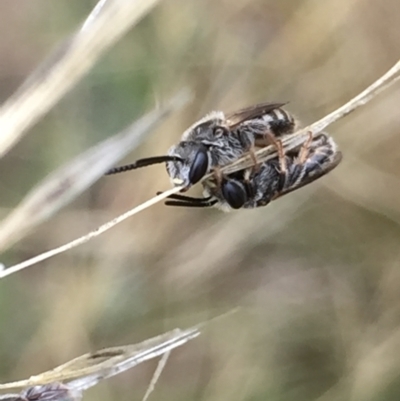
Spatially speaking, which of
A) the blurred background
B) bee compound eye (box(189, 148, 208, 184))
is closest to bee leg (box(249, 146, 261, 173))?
bee compound eye (box(189, 148, 208, 184))

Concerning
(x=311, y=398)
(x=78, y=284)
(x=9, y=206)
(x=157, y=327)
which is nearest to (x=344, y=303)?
(x=311, y=398)

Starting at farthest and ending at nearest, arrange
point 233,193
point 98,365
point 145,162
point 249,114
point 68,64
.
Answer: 1. point 249,114
2. point 233,193
3. point 145,162
4. point 98,365
5. point 68,64

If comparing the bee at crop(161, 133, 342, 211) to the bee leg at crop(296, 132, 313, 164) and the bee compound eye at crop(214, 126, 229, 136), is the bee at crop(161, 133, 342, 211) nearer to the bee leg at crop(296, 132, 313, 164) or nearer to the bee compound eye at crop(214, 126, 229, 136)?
the bee leg at crop(296, 132, 313, 164)

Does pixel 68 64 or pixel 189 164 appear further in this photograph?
pixel 189 164

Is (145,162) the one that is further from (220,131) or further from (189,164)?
(220,131)

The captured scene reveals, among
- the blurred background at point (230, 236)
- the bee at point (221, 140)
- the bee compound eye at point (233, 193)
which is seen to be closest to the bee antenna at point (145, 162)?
the bee at point (221, 140)

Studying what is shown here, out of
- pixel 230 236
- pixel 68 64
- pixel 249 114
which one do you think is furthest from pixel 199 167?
pixel 230 236

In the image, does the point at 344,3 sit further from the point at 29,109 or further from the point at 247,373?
the point at 29,109
